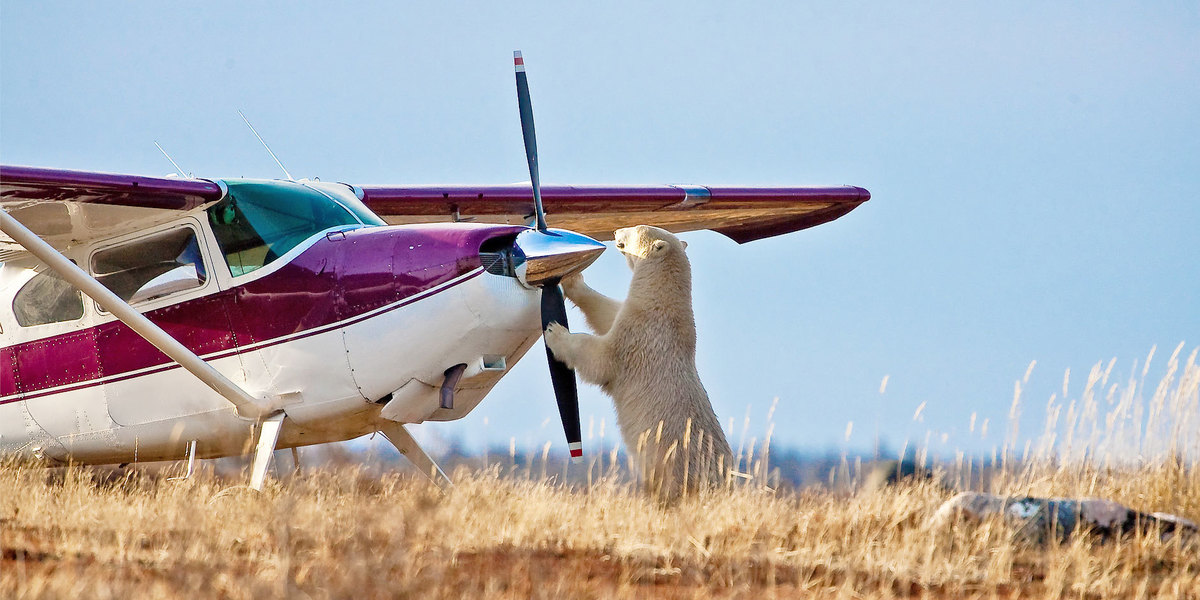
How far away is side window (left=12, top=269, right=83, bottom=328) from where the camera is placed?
895cm

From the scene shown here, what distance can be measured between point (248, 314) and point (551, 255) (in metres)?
2.43

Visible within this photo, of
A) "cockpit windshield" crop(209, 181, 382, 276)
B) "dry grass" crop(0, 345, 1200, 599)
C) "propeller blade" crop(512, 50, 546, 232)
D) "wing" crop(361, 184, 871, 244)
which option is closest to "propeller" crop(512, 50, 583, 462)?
"propeller blade" crop(512, 50, 546, 232)

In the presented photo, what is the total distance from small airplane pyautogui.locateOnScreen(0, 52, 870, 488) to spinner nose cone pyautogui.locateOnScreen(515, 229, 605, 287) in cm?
1

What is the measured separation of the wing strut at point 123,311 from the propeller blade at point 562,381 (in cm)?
221

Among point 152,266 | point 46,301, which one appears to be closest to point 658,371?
point 152,266

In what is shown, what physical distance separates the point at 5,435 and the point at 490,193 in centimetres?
486

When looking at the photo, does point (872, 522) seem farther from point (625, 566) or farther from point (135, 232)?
point (135, 232)

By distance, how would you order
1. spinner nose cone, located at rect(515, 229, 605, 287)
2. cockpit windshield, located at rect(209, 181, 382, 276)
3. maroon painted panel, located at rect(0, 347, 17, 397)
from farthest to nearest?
maroon painted panel, located at rect(0, 347, 17, 397) < cockpit windshield, located at rect(209, 181, 382, 276) < spinner nose cone, located at rect(515, 229, 605, 287)

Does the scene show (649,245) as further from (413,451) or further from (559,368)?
(413,451)

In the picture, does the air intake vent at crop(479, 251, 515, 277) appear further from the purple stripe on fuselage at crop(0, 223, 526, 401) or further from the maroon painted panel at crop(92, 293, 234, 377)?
the maroon painted panel at crop(92, 293, 234, 377)

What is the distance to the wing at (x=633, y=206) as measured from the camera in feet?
37.5

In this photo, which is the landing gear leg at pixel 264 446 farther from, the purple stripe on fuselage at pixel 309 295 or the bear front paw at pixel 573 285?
the bear front paw at pixel 573 285

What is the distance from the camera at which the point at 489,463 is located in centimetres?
721

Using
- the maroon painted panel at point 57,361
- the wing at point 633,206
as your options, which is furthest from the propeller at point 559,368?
the maroon painted panel at point 57,361
